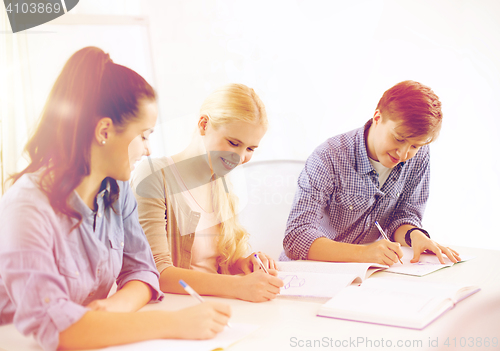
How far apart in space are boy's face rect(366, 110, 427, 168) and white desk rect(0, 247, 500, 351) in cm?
37

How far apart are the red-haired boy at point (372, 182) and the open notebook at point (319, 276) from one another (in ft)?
0.40

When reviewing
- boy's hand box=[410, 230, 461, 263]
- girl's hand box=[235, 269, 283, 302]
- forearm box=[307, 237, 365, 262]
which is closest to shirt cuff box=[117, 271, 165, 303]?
girl's hand box=[235, 269, 283, 302]

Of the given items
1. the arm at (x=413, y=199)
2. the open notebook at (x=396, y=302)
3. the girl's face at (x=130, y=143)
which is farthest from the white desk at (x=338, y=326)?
the arm at (x=413, y=199)

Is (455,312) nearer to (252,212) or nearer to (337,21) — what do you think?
(252,212)

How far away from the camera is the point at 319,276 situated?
2.60 feet

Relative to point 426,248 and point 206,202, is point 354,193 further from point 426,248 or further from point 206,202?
point 206,202

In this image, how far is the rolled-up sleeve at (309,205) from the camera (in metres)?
1.06

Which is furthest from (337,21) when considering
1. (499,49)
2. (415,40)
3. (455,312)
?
(455,312)

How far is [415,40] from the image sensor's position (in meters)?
1.64

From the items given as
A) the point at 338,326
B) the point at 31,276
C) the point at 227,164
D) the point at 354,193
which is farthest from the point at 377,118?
the point at 31,276

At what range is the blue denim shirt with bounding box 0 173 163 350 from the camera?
451 millimetres

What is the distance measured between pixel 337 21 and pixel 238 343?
4.62 feet

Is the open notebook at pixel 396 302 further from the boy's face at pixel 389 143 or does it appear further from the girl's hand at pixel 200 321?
the boy's face at pixel 389 143

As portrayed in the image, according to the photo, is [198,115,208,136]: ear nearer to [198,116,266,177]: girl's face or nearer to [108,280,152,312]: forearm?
[198,116,266,177]: girl's face
